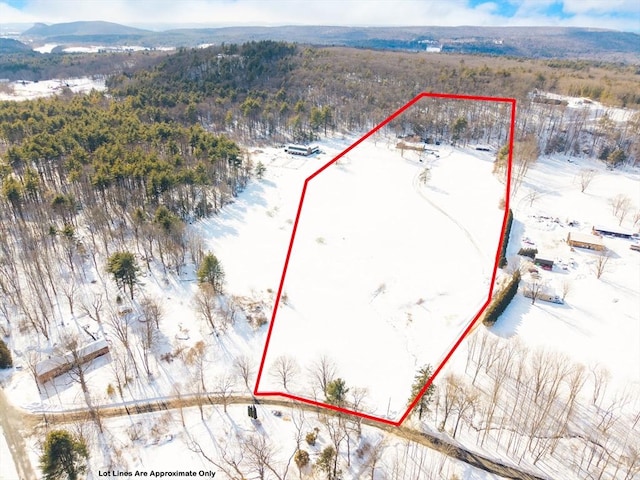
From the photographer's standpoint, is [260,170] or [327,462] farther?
[260,170]

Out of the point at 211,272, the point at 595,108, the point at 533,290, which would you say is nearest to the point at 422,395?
the point at 533,290

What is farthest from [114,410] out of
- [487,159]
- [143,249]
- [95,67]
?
[95,67]

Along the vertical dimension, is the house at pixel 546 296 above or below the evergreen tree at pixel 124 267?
below

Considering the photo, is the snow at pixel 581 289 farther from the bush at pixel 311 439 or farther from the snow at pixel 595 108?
the snow at pixel 595 108

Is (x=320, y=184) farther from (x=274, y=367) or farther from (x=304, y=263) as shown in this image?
(x=274, y=367)

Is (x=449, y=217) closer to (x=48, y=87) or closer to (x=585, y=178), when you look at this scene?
(x=585, y=178)

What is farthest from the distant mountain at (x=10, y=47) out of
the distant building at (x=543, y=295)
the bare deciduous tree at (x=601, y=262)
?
the bare deciduous tree at (x=601, y=262)
